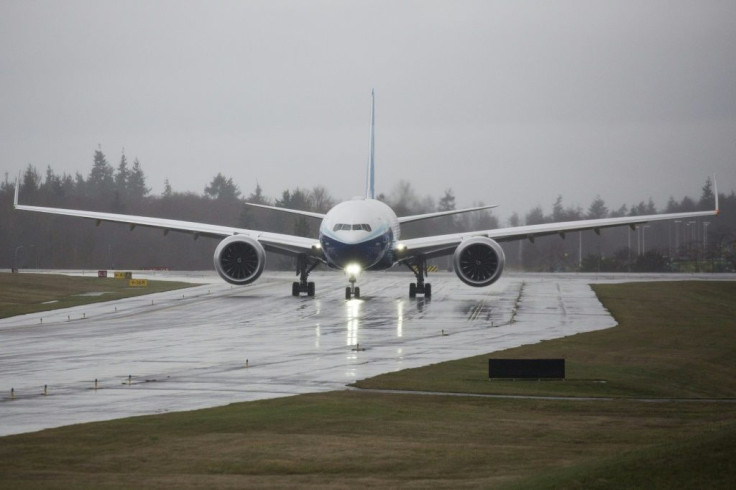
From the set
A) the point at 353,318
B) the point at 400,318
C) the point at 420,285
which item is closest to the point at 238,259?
the point at 420,285

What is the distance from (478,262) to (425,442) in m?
38.5

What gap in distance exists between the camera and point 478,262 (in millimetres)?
60688

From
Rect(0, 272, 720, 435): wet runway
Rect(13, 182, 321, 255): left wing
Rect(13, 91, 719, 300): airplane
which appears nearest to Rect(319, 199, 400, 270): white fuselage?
Rect(13, 91, 719, 300): airplane

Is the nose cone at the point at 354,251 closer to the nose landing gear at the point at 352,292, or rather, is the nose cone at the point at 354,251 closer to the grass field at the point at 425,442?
the nose landing gear at the point at 352,292

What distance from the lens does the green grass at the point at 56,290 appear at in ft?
206

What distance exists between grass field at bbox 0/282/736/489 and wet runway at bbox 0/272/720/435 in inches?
91.4

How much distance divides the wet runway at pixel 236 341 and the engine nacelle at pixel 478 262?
159 centimetres

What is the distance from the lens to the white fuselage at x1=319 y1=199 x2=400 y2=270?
58906mm

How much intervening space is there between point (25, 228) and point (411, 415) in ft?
480

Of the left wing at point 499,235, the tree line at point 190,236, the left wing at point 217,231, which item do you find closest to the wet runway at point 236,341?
the left wing at point 499,235

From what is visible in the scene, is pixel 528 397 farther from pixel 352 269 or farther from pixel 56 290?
pixel 56 290

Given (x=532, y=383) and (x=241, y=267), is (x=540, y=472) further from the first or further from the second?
(x=241, y=267)

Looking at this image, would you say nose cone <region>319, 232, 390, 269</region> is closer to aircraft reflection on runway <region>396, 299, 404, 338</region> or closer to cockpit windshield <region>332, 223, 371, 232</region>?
cockpit windshield <region>332, 223, 371, 232</region>

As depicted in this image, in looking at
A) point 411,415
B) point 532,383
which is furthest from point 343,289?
point 411,415
